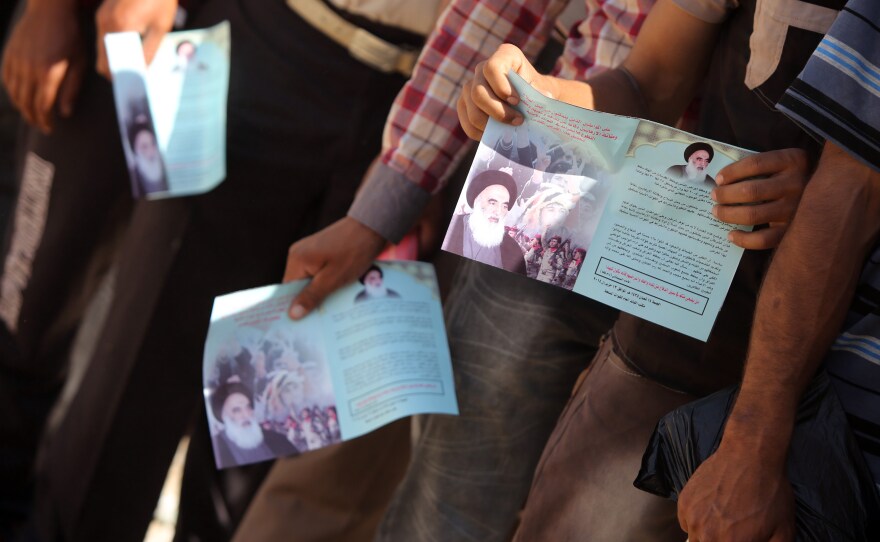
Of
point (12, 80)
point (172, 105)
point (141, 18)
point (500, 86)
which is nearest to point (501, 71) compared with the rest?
point (500, 86)

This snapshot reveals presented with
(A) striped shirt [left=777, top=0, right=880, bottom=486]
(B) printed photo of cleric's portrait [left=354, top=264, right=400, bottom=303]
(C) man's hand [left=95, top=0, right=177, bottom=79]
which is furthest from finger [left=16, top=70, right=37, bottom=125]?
(A) striped shirt [left=777, top=0, right=880, bottom=486]

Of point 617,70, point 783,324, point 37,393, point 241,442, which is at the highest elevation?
point 617,70

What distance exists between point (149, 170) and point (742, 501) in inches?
43.2

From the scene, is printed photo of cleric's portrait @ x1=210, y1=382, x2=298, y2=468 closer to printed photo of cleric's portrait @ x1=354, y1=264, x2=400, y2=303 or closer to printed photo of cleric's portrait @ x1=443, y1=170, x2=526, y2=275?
printed photo of cleric's portrait @ x1=354, y1=264, x2=400, y2=303

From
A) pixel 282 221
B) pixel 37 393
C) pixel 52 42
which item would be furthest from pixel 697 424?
pixel 37 393

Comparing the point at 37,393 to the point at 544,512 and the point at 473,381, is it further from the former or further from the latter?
the point at 544,512

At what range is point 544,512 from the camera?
3.92 feet

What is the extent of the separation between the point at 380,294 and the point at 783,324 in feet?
2.11

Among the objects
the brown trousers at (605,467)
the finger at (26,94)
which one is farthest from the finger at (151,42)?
the brown trousers at (605,467)

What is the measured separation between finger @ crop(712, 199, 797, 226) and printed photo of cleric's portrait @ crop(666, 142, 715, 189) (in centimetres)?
4

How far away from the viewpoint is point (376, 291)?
4.51 feet

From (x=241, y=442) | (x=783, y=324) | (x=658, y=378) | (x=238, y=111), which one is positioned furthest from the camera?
(x=238, y=111)

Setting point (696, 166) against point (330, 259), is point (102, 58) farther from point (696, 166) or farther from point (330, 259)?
point (696, 166)

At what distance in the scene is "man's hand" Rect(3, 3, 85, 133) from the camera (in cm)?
178
